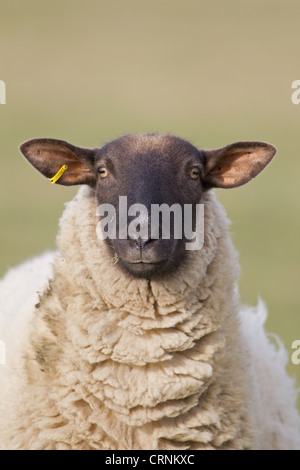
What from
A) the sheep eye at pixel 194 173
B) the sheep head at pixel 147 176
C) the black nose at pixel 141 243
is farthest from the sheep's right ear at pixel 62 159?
the black nose at pixel 141 243

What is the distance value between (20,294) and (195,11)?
38166 mm

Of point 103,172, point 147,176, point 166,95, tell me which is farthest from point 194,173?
point 166,95

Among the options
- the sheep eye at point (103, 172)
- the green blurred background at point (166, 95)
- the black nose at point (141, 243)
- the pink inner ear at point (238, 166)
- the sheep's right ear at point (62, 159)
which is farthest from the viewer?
the green blurred background at point (166, 95)

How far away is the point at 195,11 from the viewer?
42156 millimetres

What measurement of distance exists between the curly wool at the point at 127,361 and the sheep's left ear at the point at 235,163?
0.25 metres

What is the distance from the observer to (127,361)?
Answer: 4.21 meters

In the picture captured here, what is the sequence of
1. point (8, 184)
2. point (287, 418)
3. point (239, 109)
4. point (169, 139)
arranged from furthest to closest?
point (239, 109), point (8, 184), point (287, 418), point (169, 139)

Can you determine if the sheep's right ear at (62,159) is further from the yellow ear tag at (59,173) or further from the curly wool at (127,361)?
the curly wool at (127,361)

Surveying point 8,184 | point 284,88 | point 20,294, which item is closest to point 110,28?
point 284,88

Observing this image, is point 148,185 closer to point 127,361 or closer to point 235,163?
point 235,163

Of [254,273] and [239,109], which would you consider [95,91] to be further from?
[254,273]

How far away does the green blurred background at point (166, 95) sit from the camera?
42.9ft

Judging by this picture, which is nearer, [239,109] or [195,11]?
[239,109]

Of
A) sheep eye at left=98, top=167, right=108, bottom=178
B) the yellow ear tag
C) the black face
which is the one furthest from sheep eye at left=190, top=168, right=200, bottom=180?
the yellow ear tag
